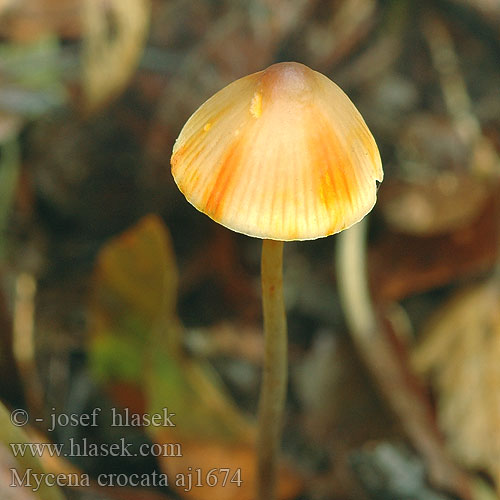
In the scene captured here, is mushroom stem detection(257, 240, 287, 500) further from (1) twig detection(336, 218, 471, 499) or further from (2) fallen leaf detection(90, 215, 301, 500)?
(1) twig detection(336, 218, 471, 499)

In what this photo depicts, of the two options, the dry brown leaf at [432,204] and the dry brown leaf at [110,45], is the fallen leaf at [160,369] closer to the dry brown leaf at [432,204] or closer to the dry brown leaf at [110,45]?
the dry brown leaf at [110,45]

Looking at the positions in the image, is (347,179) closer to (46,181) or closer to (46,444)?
(46,444)

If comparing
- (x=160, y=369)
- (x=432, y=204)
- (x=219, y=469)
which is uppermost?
(x=432, y=204)

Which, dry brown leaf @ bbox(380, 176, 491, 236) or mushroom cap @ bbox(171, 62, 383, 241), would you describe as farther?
dry brown leaf @ bbox(380, 176, 491, 236)

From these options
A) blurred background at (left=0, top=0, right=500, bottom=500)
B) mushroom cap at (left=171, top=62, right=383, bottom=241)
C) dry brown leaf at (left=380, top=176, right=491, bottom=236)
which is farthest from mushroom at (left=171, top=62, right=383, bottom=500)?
dry brown leaf at (left=380, top=176, right=491, bottom=236)

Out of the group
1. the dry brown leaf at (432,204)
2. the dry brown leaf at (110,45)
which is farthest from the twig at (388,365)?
the dry brown leaf at (110,45)

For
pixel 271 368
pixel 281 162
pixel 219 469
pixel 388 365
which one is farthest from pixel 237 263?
pixel 281 162

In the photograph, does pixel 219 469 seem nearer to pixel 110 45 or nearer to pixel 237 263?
pixel 237 263
